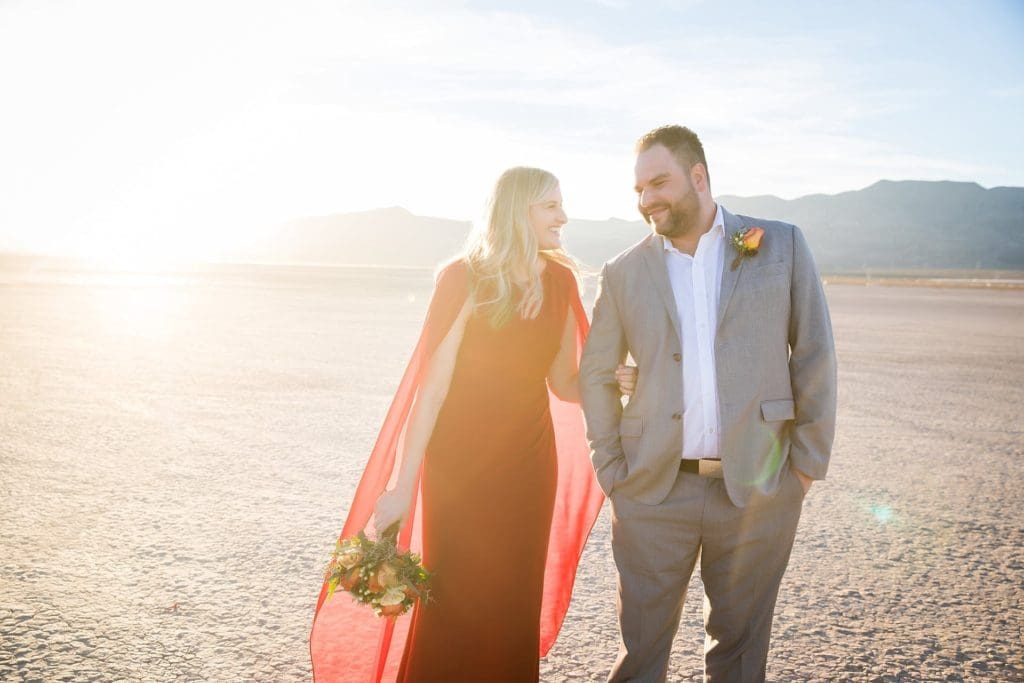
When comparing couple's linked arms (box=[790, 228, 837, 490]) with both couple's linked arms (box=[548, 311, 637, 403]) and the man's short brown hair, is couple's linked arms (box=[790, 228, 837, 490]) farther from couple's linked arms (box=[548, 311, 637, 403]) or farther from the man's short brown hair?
couple's linked arms (box=[548, 311, 637, 403])

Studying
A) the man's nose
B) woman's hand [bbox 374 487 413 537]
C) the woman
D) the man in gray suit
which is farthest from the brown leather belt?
woman's hand [bbox 374 487 413 537]

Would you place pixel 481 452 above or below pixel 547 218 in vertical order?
below

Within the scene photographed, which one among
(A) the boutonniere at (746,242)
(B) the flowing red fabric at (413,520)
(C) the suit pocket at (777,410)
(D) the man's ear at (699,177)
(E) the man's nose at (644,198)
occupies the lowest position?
(B) the flowing red fabric at (413,520)

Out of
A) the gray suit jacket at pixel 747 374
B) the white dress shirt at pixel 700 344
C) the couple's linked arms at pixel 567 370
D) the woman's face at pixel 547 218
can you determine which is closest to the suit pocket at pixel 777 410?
the gray suit jacket at pixel 747 374

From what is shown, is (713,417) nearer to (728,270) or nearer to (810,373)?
(810,373)

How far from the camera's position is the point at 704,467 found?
9.09 ft

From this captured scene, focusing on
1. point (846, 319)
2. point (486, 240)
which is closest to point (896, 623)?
point (486, 240)

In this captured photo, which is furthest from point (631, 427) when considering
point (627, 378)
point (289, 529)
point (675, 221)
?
point (289, 529)

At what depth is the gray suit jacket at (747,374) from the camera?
2.73m

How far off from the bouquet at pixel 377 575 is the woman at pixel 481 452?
8.3 inches

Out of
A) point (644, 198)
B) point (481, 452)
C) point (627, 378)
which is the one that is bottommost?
point (481, 452)

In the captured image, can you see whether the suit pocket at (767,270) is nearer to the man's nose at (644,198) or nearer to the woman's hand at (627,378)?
the man's nose at (644,198)

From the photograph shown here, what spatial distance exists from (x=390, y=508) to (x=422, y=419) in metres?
0.38

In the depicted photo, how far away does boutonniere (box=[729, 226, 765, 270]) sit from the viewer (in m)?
2.78
